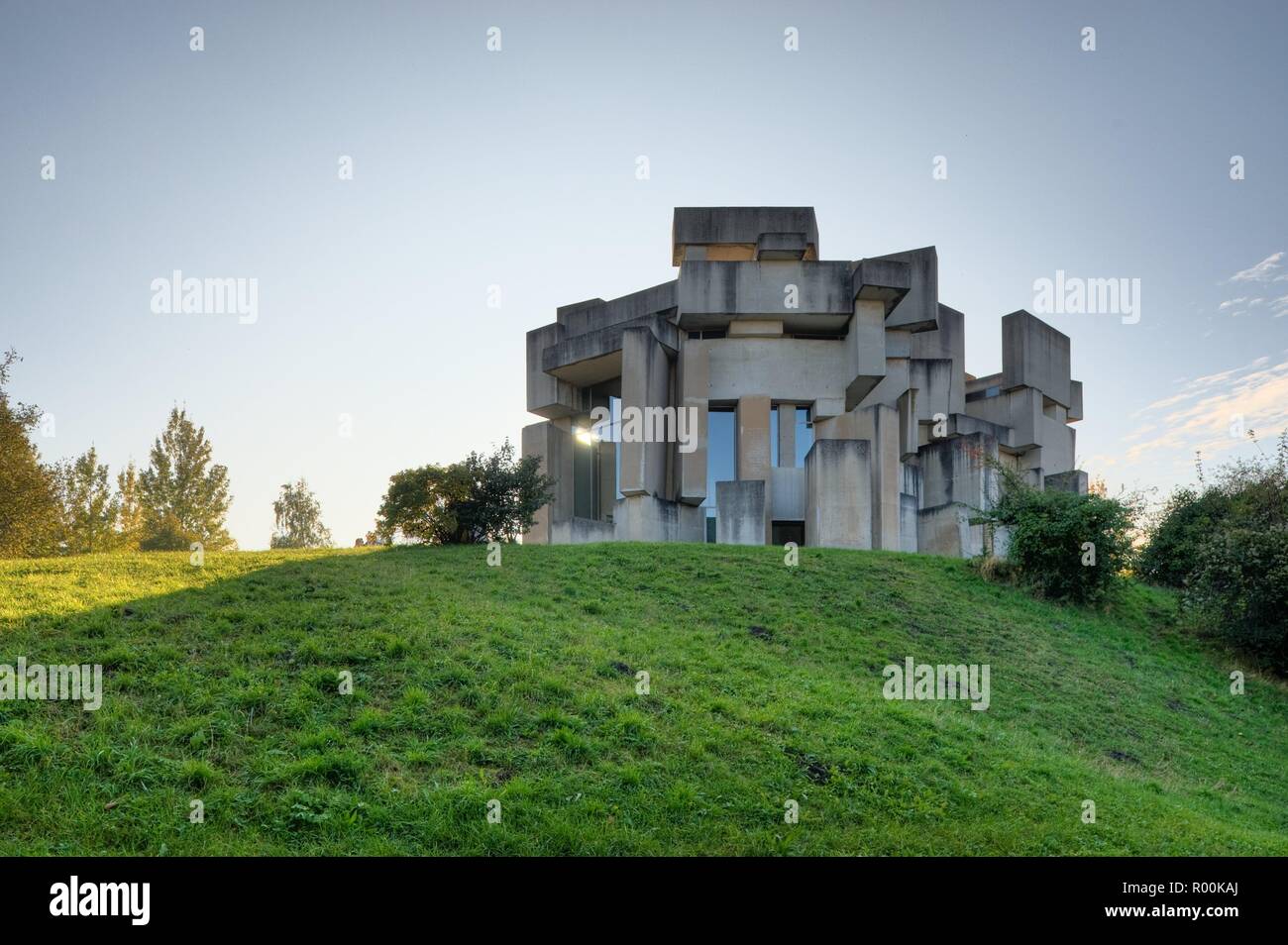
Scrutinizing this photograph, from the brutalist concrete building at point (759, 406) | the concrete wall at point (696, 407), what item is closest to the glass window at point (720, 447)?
the brutalist concrete building at point (759, 406)

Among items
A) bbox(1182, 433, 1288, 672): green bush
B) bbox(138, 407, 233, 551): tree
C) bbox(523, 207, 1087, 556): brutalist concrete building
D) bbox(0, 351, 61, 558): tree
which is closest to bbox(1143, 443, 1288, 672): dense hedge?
bbox(1182, 433, 1288, 672): green bush

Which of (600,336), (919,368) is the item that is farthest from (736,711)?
(919,368)

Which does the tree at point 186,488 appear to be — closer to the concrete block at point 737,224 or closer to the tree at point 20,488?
the tree at point 20,488

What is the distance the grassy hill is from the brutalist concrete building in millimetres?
12141

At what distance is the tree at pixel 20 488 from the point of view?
2644 cm

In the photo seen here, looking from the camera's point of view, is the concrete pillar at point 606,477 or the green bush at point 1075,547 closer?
the green bush at point 1075,547

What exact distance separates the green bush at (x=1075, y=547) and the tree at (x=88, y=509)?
136 ft

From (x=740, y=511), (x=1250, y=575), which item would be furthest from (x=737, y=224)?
(x=1250, y=575)

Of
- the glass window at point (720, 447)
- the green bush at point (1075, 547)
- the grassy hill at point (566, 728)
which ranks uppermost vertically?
the glass window at point (720, 447)

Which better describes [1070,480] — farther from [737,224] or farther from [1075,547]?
[737,224]

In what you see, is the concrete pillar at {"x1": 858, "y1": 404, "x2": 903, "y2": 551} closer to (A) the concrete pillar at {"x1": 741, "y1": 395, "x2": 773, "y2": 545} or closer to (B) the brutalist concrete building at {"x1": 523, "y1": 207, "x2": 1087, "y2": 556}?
(B) the brutalist concrete building at {"x1": 523, "y1": 207, "x2": 1087, "y2": 556}

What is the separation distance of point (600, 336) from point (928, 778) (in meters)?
26.2

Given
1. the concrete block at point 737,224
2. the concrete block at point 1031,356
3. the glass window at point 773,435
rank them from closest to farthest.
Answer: the glass window at point 773,435
the concrete block at point 737,224
the concrete block at point 1031,356

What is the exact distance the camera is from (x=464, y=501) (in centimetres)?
2361
